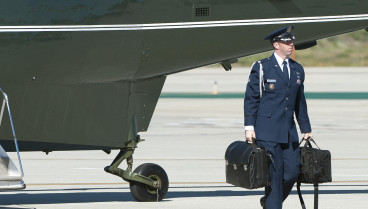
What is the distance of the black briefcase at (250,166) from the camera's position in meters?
10.2

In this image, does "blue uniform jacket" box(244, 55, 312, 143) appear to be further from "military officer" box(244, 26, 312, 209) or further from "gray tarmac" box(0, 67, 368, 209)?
"gray tarmac" box(0, 67, 368, 209)

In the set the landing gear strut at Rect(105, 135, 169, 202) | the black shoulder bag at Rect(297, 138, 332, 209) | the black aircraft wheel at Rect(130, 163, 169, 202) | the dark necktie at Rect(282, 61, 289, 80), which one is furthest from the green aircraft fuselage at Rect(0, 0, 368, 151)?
the black shoulder bag at Rect(297, 138, 332, 209)

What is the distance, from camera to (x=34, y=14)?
1197cm

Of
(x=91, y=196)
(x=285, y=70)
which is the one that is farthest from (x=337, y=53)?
(x=285, y=70)

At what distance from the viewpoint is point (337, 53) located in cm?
11006

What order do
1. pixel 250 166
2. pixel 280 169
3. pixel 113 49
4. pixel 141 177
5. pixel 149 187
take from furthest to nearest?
pixel 149 187 < pixel 141 177 < pixel 113 49 < pixel 280 169 < pixel 250 166

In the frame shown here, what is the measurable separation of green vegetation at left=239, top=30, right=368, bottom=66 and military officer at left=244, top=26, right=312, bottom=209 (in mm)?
85749

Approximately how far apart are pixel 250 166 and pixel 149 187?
3.45 meters

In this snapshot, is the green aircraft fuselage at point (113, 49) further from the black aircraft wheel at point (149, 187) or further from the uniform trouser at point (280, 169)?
the uniform trouser at point (280, 169)

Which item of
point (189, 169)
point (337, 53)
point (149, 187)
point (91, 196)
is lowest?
point (91, 196)

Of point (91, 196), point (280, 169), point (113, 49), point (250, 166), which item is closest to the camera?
point (250, 166)

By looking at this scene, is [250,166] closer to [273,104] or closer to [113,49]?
[273,104]

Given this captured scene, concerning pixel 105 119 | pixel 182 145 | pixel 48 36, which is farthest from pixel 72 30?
pixel 182 145

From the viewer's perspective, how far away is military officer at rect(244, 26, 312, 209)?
1048 cm
